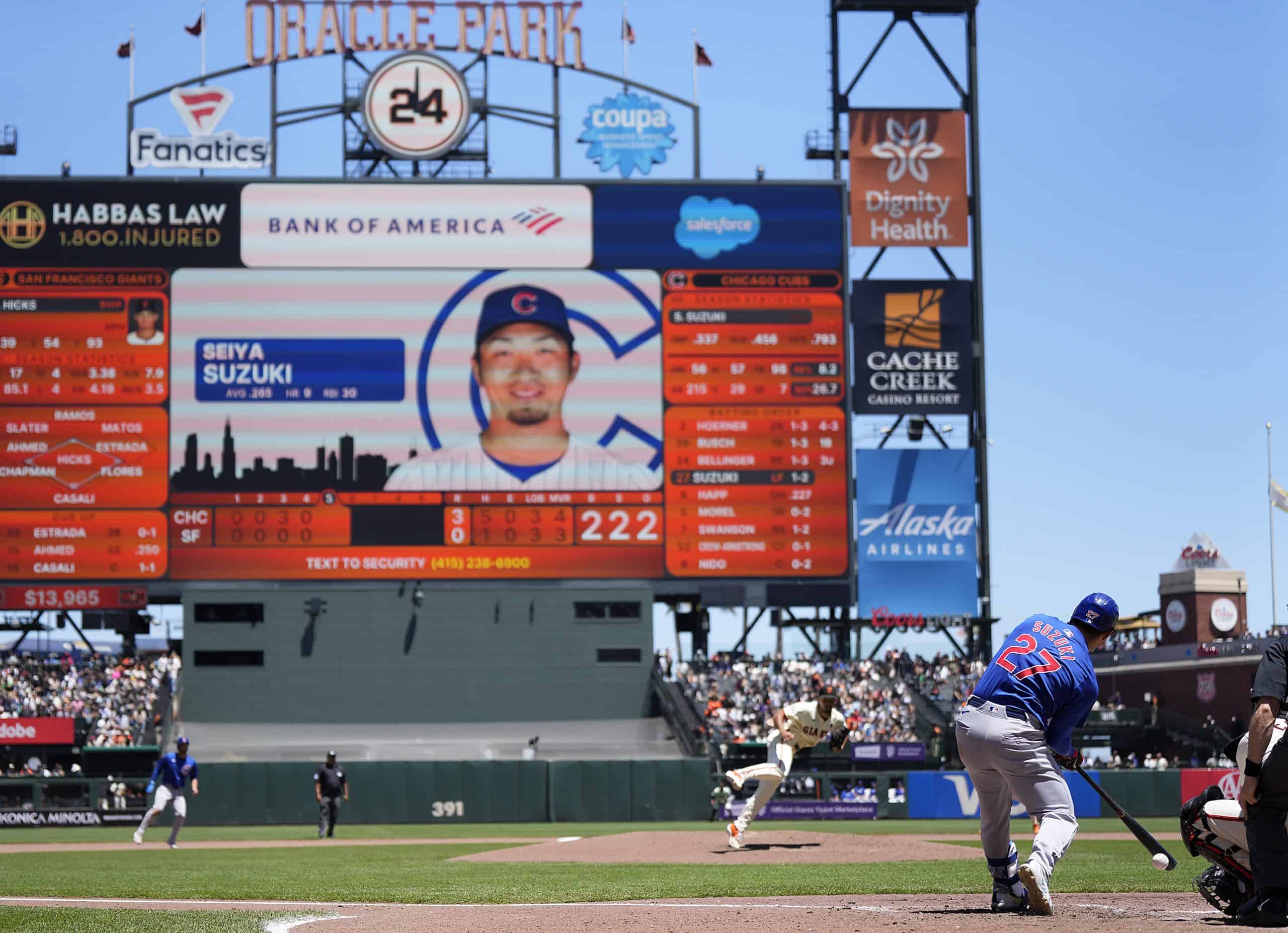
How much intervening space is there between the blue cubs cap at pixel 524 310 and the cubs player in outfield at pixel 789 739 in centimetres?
2050

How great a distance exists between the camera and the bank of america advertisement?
136ft

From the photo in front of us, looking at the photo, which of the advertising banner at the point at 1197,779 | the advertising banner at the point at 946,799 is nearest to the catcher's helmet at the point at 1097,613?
the advertising banner at the point at 946,799

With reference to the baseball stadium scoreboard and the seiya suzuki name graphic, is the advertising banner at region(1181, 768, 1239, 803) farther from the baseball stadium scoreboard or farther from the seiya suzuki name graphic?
the seiya suzuki name graphic

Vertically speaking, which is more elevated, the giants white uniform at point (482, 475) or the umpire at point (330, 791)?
the giants white uniform at point (482, 475)

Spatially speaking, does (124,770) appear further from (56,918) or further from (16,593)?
(56,918)

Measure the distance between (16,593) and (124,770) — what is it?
5.37 metres

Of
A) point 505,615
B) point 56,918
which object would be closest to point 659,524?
point 505,615

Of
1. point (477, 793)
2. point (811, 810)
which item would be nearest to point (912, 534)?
point (811, 810)

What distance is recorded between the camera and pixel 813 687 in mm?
40844

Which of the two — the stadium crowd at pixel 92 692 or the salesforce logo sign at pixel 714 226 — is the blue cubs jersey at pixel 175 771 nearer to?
the stadium crowd at pixel 92 692

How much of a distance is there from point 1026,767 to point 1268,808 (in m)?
1.40

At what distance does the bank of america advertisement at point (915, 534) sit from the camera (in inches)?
1633

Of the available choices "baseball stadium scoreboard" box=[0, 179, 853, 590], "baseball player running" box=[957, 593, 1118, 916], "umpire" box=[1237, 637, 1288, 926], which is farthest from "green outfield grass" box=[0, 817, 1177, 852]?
"umpire" box=[1237, 637, 1288, 926]

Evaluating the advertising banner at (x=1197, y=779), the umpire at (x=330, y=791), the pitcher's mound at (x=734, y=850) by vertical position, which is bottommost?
the advertising banner at (x=1197, y=779)
